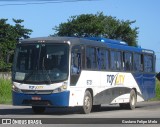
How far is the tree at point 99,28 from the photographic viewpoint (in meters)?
82.4

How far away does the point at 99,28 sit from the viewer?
81.8 metres

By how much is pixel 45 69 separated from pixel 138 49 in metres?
8.84

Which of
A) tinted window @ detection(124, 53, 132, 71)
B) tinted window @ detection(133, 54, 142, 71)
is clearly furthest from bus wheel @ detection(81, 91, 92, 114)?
tinted window @ detection(133, 54, 142, 71)

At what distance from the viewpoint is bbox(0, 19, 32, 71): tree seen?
71.8 m

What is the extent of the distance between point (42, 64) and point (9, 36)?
179 ft

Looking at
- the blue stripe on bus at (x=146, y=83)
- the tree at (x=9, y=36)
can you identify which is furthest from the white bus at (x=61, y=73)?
the tree at (x=9, y=36)

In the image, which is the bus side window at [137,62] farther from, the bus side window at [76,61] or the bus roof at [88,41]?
the bus side window at [76,61]

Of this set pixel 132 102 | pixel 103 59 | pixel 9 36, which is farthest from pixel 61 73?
pixel 9 36

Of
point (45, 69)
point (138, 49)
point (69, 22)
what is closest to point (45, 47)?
point (45, 69)

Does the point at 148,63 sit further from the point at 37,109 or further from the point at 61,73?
the point at 61,73

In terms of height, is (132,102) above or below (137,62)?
below

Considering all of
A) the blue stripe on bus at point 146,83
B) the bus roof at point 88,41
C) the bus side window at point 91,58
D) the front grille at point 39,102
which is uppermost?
the bus roof at point 88,41

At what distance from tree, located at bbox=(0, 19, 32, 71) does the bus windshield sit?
4682cm

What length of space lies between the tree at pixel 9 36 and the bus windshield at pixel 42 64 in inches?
1843
